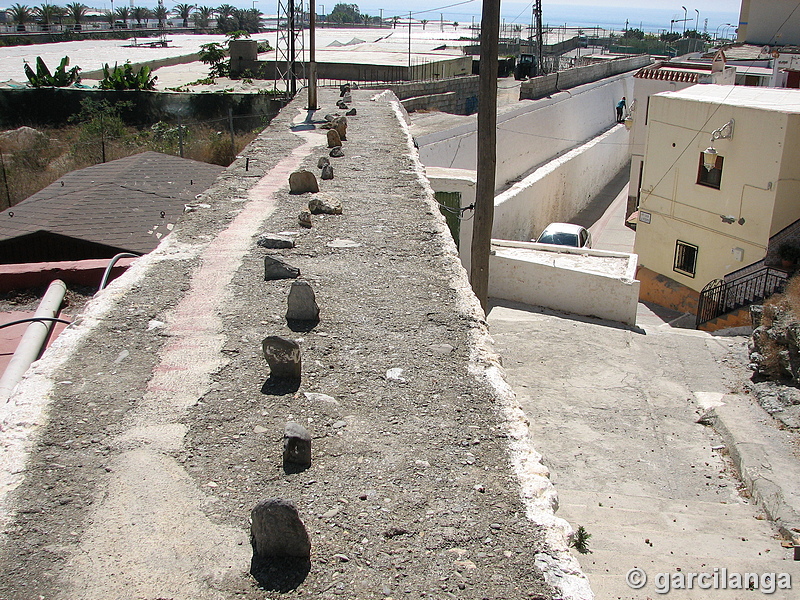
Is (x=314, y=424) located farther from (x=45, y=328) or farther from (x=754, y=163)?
(x=754, y=163)

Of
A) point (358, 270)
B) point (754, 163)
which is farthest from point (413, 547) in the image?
point (754, 163)

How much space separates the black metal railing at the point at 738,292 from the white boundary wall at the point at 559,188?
19.0 feet

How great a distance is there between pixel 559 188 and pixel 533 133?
13.3 ft

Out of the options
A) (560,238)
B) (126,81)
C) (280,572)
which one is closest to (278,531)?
(280,572)

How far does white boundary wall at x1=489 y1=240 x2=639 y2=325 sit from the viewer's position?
15.3m

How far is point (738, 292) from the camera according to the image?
58.2 feet

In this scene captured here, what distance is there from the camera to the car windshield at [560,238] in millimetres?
21531

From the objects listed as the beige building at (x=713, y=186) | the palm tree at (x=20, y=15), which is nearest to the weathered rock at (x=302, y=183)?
the beige building at (x=713, y=186)

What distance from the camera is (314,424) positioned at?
3697mm

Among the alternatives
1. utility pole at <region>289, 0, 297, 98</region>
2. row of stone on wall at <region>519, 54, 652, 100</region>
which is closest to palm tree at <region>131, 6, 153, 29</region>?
row of stone on wall at <region>519, 54, 652, 100</region>

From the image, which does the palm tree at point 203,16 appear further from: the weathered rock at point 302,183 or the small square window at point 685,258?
the weathered rock at point 302,183

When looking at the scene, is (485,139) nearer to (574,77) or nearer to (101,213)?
(101,213)

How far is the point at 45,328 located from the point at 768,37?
3912 cm

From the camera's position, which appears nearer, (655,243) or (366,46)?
(655,243)
